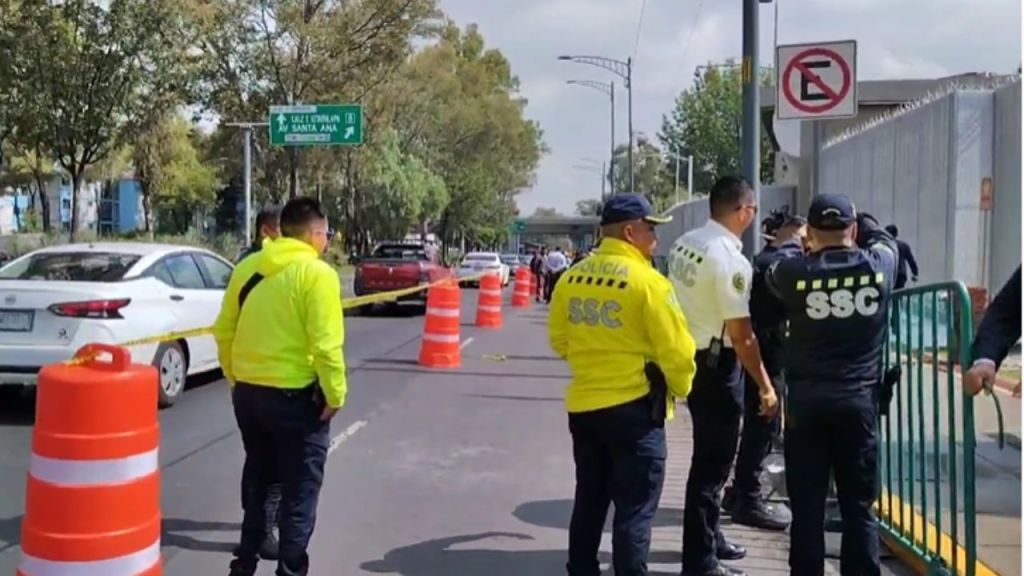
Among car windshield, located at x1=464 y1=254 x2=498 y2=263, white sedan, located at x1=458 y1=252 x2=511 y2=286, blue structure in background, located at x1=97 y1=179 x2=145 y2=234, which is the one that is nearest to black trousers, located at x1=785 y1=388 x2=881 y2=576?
white sedan, located at x1=458 y1=252 x2=511 y2=286

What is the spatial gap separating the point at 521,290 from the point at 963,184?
15090 mm

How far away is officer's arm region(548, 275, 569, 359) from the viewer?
4.82m

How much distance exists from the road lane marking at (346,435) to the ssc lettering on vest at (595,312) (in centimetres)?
430

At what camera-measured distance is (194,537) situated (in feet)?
20.2

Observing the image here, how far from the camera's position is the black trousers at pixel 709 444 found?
17.5 ft

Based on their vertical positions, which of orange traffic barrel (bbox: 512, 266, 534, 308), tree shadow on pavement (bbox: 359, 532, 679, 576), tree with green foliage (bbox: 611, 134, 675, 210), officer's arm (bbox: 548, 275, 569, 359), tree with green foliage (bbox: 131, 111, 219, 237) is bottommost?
tree shadow on pavement (bbox: 359, 532, 679, 576)

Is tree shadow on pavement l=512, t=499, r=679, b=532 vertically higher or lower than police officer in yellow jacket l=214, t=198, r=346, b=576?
lower

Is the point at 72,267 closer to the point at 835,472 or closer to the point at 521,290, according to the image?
the point at 835,472

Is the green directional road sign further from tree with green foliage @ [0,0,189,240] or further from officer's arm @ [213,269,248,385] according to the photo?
officer's arm @ [213,269,248,385]

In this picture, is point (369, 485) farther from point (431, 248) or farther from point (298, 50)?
point (298, 50)

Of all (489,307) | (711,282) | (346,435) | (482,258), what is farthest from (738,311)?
(482,258)

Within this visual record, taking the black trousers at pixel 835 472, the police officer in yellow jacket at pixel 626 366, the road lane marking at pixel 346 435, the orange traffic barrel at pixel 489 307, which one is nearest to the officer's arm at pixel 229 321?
the police officer in yellow jacket at pixel 626 366

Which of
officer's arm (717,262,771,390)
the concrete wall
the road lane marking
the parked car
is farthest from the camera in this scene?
the parked car

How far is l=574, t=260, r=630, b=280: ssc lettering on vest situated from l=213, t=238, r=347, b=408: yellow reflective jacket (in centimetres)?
115
